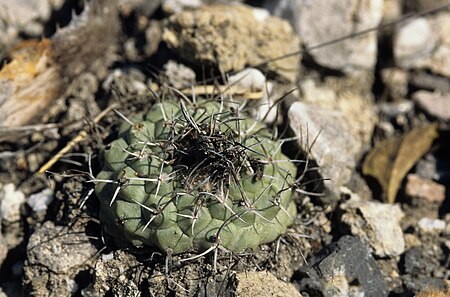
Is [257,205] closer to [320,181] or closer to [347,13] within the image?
[320,181]

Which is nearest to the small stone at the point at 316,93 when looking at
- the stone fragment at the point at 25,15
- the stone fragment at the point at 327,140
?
the stone fragment at the point at 327,140

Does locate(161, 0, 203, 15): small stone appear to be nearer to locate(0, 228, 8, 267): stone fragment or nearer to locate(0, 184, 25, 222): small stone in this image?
locate(0, 184, 25, 222): small stone

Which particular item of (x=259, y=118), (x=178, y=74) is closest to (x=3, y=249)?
(x=178, y=74)

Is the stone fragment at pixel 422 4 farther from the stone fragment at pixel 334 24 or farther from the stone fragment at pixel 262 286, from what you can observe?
the stone fragment at pixel 262 286

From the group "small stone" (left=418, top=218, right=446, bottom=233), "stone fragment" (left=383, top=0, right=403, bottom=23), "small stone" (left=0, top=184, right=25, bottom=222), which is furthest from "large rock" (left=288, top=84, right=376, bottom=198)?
"small stone" (left=0, top=184, right=25, bottom=222)

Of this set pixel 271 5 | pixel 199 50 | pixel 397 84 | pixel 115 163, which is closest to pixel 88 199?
pixel 115 163

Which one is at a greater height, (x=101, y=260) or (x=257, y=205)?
(x=257, y=205)
